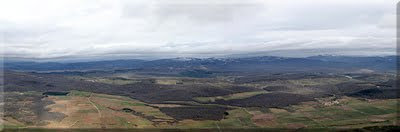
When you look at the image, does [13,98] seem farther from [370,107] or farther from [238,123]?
[370,107]

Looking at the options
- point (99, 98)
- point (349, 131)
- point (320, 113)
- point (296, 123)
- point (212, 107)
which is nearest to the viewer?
point (349, 131)

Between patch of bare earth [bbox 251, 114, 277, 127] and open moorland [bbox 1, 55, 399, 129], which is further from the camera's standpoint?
patch of bare earth [bbox 251, 114, 277, 127]

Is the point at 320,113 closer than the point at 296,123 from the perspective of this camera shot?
No

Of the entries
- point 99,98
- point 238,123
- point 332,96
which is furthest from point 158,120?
point 332,96

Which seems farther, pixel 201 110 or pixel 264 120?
Result: pixel 201 110

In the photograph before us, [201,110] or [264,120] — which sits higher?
[201,110]

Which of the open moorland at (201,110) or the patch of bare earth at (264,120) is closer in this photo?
the open moorland at (201,110)

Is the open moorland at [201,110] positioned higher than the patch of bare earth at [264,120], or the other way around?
the open moorland at [201,110]

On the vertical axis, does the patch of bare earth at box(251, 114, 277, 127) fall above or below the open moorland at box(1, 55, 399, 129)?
below

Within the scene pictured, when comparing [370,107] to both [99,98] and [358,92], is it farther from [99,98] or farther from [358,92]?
[99,98]

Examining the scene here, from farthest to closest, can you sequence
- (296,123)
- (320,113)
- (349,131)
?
(320,113) < (296,123) < (349,131)
